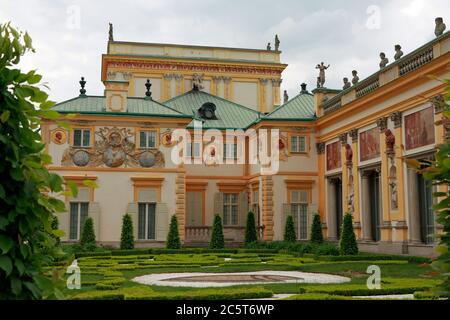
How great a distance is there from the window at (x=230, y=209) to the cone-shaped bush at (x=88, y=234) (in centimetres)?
955

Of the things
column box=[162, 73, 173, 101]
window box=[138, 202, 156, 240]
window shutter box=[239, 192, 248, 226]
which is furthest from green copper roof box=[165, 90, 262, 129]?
window box=[138, 202, 156, 240]

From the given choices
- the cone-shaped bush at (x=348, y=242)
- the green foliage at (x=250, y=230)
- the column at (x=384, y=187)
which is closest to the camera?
the cone-shaped bush at (x=348, y=242)

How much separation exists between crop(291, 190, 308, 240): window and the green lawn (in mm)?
4710

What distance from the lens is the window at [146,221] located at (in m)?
32.9

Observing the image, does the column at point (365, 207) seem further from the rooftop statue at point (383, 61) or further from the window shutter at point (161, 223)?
the window shutter at point (161, 223)

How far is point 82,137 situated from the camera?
3281cm

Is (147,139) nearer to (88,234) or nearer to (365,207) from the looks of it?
(88,234)

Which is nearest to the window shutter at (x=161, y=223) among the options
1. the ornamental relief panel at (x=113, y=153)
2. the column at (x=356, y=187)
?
the ornamental relief panel at (x=113, y=153)

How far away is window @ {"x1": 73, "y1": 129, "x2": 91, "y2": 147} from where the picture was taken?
3272 centimetres

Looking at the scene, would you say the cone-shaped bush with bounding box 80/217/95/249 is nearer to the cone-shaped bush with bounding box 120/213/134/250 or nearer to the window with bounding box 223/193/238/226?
the cone-shaped bush with bounding box 120/213/134/250

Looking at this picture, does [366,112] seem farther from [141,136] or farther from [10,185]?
[10,185]

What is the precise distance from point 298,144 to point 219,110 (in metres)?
9.04

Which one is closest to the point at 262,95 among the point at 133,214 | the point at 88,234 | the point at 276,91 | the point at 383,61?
the point at 276,91

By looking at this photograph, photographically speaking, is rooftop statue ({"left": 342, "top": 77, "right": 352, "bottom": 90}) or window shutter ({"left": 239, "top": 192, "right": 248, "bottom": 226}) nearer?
rooftop statue ({"left": 342, "top": 77, "right": 352, "bottom": 90})
